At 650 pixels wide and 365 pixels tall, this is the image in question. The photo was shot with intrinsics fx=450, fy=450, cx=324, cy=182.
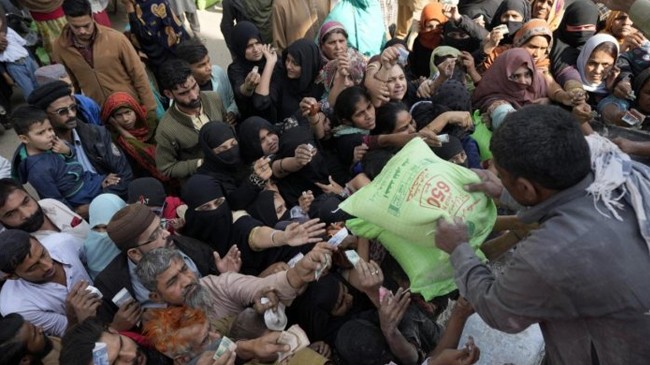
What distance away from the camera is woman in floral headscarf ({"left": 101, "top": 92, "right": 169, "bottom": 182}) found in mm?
3721

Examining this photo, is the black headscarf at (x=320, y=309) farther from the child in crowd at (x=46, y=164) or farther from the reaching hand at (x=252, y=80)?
the reaching hand at (x=252, y=80)

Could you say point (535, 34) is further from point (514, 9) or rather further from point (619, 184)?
point (619, 184)

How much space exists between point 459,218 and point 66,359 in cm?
173

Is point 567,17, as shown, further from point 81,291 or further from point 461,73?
point 81,291

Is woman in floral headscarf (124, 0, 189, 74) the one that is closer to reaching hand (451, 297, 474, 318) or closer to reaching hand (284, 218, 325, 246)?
reaching hand (284, 218, 325, 246)

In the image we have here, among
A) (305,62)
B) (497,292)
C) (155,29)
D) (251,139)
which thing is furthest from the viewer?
(155,29)

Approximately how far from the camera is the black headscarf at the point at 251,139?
3.20 metres

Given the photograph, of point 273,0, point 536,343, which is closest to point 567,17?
point 273,0

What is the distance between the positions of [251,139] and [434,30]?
248 centimetres

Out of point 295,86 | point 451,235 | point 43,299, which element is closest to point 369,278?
point 451,235

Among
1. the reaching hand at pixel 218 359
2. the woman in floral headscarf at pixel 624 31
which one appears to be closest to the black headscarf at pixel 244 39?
the reaching hand at pixel 218 359

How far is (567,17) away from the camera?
4445mm

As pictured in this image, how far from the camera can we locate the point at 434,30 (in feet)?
15.1

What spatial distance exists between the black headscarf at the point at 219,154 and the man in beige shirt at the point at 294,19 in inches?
74.8
